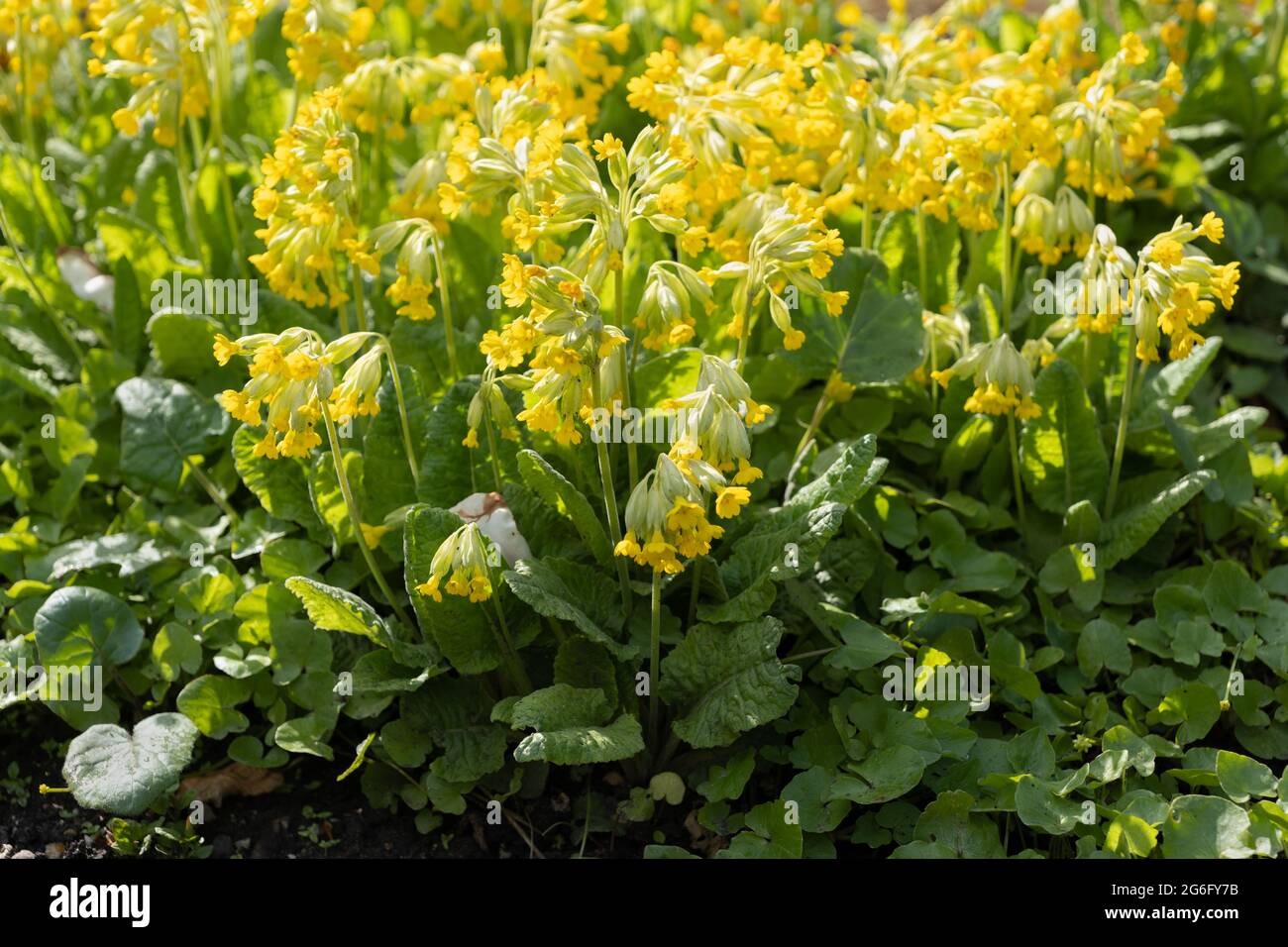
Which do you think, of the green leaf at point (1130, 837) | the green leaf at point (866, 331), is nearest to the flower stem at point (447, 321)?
the green leaf at point (866, 331)

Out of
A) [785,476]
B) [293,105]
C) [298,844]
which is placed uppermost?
[293,105]

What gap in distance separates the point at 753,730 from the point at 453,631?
69 centimetres

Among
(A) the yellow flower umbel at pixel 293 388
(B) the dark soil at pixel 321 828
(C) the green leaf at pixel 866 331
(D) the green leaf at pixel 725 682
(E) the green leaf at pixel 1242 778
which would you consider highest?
(C) the green leaf at pixel 866 331

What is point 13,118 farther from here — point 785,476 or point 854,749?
point 854,749

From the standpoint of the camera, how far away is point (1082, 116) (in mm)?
3512

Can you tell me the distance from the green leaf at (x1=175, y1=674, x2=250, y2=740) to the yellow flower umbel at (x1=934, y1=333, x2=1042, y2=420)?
1.76 meters

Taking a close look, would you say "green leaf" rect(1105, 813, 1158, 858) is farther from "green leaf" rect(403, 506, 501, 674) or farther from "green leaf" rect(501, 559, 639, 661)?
"green leaf" rect(403, 506, 501, 674)

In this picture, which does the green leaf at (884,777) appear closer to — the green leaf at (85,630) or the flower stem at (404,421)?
the flower stem at (404,421)

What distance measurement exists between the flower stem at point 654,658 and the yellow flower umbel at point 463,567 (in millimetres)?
331

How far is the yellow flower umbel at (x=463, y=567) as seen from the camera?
9.04ft

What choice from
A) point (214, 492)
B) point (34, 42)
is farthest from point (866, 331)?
point (34, 42)

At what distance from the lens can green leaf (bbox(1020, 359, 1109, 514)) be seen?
11.5 ft

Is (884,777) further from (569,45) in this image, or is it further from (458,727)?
(569,45)
